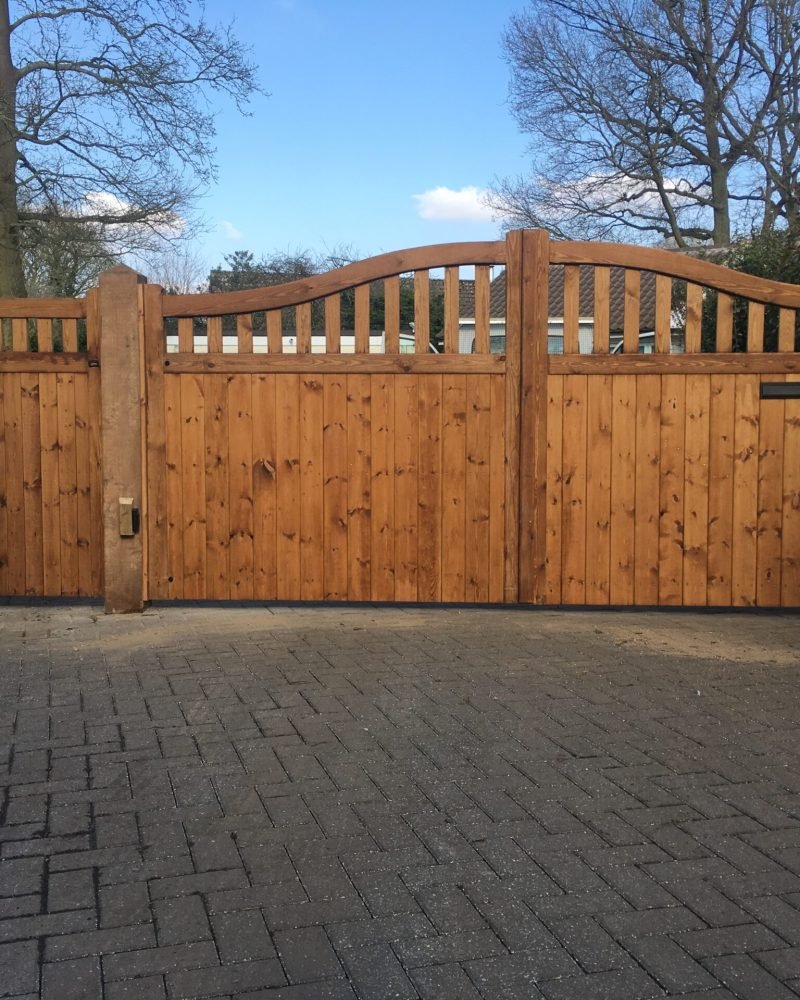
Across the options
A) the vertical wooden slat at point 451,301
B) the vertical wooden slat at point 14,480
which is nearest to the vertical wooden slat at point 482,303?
the vertical wooden slat at point 451,301

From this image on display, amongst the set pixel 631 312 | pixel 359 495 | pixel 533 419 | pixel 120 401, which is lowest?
pixel 359 495

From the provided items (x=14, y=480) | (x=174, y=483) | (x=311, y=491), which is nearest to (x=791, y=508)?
(x=311, y=491)

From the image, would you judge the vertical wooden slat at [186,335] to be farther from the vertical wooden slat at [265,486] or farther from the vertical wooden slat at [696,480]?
the vertical wooden slat at [696,480]

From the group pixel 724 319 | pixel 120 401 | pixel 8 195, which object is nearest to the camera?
pixel 724 319

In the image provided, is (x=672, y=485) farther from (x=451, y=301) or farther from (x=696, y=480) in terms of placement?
(x=451, y=301)

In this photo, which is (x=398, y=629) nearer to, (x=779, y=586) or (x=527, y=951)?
(x=779, y=586)

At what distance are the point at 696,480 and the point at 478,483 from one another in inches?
58.3

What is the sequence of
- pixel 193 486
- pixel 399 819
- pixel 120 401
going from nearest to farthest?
pixel 399 819, pixel 120 401, pixel 193 486

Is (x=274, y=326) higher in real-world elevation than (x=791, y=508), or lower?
higher

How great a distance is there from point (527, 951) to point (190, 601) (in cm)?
515

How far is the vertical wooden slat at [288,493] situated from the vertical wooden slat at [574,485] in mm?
1838

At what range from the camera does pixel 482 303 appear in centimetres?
711

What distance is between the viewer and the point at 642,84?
24312 mm

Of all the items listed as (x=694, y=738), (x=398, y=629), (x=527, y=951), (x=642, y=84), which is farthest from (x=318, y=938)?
(x=642, y=84)
